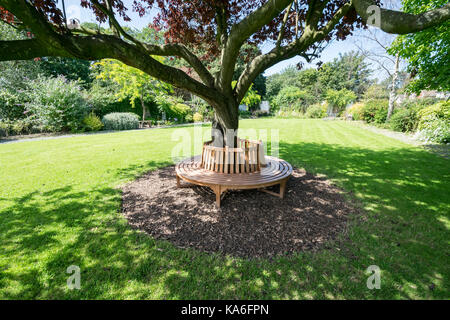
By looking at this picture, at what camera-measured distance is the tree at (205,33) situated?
2.26 metres

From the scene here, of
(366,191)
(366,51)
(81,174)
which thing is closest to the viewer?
(366,191)

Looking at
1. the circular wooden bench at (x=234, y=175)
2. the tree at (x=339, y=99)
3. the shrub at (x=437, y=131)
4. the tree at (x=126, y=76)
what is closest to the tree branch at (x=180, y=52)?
the circular wooden bench at (x=234, y=175)

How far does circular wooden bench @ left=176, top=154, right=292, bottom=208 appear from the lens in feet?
11.8

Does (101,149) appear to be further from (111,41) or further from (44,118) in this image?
(44,118)

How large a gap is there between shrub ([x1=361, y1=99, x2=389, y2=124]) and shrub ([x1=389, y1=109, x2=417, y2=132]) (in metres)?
2.71

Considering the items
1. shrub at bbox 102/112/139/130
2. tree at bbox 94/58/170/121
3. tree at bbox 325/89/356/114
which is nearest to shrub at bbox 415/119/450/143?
tree at bbox 94/58/170/121

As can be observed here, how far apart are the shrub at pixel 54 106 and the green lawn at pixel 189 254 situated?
1008 cm

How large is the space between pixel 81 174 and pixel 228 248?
17.1 feet

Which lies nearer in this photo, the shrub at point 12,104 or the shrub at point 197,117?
the shrub at point 12,104

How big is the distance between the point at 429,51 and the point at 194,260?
344 inches

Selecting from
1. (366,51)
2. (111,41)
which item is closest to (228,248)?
(111,41)

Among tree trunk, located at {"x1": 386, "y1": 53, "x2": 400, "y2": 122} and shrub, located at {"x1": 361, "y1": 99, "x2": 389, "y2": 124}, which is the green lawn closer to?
tree trunk, located at {"x1": 386, "y1": 53, "x2": 400, "y2": 122}

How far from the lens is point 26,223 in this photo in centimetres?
343

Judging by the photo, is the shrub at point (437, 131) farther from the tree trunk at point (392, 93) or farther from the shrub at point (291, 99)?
the shrub at point (291, 99)
